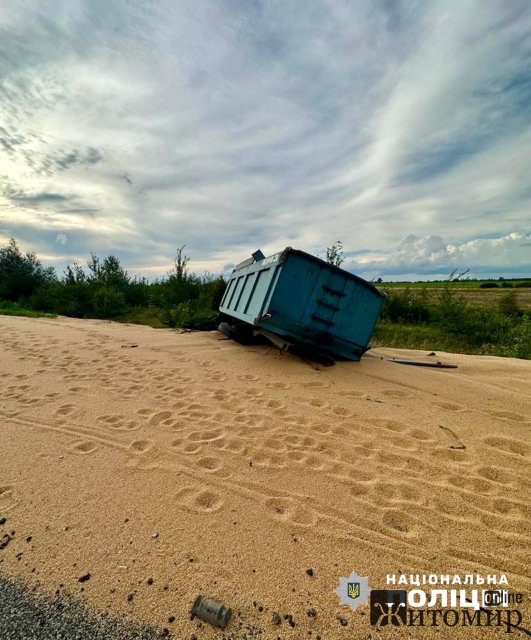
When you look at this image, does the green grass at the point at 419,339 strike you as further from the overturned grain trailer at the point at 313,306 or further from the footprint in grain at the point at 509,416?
the footprint in grain at the point at 509,416

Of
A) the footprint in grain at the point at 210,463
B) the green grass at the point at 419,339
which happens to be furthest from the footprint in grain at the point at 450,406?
the green grass at the point at 419,339

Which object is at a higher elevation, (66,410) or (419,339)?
(419,339)

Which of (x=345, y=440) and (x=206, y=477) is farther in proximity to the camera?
(x=345, y=440)

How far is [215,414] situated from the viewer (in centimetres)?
370

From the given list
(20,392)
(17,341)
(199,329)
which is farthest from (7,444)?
(199,329)

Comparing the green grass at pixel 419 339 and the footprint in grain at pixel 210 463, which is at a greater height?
the green grass at pixel 419 339

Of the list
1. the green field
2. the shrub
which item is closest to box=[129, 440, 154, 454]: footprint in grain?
the green field

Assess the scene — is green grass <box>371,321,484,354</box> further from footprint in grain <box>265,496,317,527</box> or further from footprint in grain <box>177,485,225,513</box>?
footprint in grain <box>177,485,225,513</box>

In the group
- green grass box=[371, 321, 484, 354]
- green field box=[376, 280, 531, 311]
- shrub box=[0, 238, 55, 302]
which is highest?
green field box=[376, 280, 531, 311]

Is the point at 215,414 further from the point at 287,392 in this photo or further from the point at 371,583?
the point at 371,583

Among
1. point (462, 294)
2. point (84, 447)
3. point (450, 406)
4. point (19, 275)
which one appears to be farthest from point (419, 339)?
point (19, 275)

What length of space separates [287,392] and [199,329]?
7.03 metres

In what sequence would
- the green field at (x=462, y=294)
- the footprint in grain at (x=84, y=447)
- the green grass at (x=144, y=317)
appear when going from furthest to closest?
the green field at (x=462, y=294), the green grass at (x=144, y=317), the footprint in grain at (x=84, y=447)

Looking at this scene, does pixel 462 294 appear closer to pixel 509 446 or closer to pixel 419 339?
pixel 419 339
